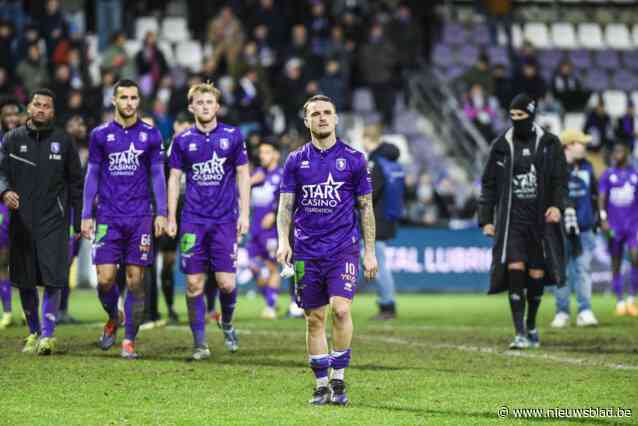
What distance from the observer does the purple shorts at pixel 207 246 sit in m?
11.7

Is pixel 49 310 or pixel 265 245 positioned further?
pixel 265 245

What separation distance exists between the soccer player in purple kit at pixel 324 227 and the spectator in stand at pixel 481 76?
20052 millimetres

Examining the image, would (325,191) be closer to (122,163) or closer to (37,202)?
(122,163)

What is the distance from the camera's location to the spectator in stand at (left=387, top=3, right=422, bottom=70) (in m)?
29.1

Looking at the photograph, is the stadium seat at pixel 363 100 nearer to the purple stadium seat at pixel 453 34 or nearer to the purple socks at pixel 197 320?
the purple stadium seat at pixel 453 34

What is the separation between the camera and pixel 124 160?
11.8 m

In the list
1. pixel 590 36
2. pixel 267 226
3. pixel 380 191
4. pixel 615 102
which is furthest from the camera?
pixel 590 36

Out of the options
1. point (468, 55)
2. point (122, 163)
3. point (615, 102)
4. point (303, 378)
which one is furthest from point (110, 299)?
point (615, 102)

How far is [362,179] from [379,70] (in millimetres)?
18809

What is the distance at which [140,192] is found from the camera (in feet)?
38.8

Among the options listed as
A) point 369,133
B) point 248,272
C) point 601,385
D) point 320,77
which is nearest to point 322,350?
point 601,385

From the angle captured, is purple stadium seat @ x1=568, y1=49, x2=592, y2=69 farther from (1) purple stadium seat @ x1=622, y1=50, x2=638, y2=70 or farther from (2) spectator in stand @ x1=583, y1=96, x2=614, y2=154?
(2) spectator in stand @ x1=583, y1=96, x2=614, y2=154

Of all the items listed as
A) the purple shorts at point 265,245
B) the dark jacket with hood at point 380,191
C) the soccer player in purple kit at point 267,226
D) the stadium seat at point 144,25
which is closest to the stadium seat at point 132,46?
the stadium seat at point 144,25

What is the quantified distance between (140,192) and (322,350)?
3.43m
